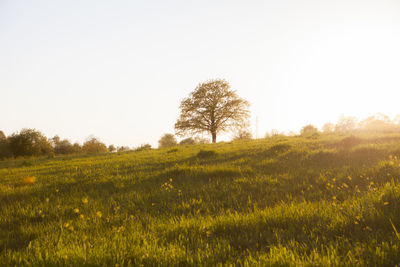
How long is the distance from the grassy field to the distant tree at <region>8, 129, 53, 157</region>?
40023mm

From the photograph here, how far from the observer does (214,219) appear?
359 cm

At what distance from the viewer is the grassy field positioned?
7.84ft

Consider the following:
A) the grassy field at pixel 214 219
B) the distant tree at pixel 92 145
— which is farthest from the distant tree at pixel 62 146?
the grassy field at pixel 214 219

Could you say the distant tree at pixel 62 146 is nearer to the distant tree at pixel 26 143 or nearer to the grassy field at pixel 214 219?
the distant tree at pixel 26 143

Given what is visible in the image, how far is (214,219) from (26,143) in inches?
1794

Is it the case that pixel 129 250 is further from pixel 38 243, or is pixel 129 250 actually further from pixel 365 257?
pixel 365 257

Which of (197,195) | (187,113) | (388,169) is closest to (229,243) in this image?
(197,195)

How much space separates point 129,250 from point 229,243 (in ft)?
4.23

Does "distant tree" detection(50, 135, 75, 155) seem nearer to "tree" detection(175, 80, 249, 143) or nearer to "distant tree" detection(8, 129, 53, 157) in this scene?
"distant tree" detection(8, 129, 53, 157)

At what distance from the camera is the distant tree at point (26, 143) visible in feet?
121

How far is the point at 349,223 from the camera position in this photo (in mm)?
2854

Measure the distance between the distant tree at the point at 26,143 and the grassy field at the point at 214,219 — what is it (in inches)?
1576

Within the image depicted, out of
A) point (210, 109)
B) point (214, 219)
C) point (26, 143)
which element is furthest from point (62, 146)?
point (214, 219)

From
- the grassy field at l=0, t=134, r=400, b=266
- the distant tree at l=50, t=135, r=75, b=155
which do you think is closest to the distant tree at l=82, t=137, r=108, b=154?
the distant tree at l=50, t=135, r=75, b=155
